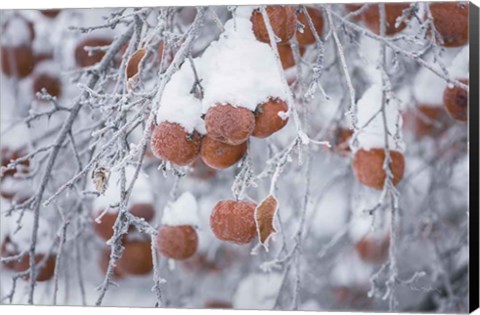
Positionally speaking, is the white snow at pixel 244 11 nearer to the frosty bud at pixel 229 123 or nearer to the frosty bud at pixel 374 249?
the frosty bud at pixel 229 123

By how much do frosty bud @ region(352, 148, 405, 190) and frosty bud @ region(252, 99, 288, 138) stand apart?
24.3 inches

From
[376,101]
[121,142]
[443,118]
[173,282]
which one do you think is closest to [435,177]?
[443,118]

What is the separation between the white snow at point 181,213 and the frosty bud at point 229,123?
30.2 inches

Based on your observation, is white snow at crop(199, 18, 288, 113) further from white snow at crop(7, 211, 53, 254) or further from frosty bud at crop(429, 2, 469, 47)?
white snow at crop(7, 211, 53, 254)

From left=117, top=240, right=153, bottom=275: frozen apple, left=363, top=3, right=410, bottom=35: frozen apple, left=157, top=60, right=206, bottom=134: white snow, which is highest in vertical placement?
left=363, top=3, right=410, bottom=35: frozen apple

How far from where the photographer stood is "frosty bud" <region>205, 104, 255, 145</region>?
6.19 feet

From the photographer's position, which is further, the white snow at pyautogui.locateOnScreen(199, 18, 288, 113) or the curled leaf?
the white snow at pyautogui.locateOnScreen(199, 18, 288, 113)

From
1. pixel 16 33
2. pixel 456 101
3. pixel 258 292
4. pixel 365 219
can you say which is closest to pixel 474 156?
pixel 456 101

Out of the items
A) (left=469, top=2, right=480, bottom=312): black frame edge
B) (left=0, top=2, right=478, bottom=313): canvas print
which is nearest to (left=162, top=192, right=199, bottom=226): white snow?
(left=0, top=2, right=478, bottom=313): canvas print

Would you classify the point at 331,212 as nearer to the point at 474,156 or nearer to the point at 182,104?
the point at 474,156

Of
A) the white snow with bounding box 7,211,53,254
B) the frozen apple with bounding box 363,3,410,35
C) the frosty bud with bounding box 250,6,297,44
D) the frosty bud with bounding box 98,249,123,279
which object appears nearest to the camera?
the frosty bud with bounding box 250,6,297,44

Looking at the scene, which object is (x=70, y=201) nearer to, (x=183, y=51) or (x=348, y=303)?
(x=348, y=303)

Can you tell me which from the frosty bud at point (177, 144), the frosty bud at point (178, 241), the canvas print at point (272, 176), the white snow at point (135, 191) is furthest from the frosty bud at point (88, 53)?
the frosty bud at point (177, 144)

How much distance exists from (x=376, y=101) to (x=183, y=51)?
814 millimetres
